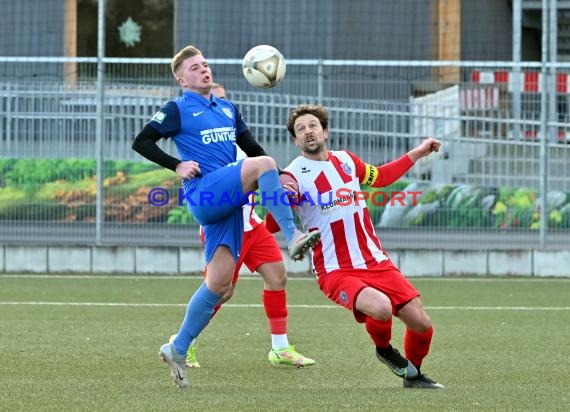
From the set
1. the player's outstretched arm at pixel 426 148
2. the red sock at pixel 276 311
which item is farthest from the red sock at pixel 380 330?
the red sock at pixel 276 311

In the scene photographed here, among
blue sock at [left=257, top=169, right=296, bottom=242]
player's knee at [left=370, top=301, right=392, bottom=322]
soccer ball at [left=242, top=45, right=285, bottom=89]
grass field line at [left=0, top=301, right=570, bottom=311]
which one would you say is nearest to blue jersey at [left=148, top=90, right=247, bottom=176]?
blue sock at [left=257, top=169, right=296, bottom=242]

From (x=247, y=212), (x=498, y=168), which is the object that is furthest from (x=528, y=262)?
(x=247, y=212)

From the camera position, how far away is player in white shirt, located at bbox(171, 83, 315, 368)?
8.40 meters

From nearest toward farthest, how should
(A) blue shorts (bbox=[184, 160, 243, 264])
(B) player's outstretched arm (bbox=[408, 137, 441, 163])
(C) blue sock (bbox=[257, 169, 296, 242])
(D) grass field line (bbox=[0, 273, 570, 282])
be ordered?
(C) blue sock (bbox=[257, 169, 296, 242]) → (A) blue shorts (bbox=[184, 160, 243, 264]) → (B) player's outstretched arm (bbox=[408, 137, 441, 163]) → (D) grass field line (bbox=[0, 273, 570, 282])

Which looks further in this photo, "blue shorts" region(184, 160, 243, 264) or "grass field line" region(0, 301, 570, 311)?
"grass field line" region(0, 301, 570, 311)

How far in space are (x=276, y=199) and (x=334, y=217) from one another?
587mm

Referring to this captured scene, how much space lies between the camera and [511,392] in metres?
6.94

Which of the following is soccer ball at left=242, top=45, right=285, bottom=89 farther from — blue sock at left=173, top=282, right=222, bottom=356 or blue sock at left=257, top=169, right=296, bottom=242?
blue sock at left=173, top=282, right=222, bottom=356

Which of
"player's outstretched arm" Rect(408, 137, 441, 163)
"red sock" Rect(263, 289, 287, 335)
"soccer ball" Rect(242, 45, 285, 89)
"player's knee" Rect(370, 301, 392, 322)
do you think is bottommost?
"red sock" Rect(263, 289, 287, 335)

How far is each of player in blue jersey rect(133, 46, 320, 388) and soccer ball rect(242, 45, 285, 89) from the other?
0.80 m

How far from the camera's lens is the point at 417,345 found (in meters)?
7.34

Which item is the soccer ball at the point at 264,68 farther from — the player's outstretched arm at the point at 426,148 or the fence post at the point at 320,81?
the fence post at the point at 320,81

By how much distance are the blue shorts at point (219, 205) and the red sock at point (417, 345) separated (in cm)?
111

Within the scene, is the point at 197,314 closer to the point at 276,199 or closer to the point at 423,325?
the point at 276,199
